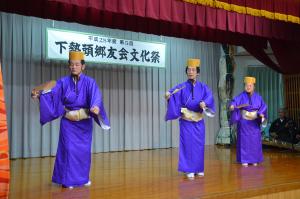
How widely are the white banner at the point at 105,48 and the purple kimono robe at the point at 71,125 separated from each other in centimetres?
313

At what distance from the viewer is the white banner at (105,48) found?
712 centimetres

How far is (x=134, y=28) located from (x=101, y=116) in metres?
2.60

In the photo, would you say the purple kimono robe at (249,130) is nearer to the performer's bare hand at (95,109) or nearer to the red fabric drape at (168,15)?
the red fabric drape at (168,15)

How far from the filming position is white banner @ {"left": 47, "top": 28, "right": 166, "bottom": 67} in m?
7.12

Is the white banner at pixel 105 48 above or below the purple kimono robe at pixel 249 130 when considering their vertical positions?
above

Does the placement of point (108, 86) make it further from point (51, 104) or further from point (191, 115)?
point (51, 104)

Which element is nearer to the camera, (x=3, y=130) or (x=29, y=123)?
(x=3, y=130)

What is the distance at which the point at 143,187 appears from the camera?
4113 millimetres

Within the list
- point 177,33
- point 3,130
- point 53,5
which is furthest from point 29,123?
point 3,130

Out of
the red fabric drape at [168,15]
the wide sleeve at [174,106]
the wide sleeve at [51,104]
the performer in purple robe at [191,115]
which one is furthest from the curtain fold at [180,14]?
the wide sleeve at [51,104]

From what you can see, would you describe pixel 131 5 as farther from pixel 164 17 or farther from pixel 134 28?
pixel 134 28

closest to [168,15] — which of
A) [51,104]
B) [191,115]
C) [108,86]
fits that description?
[191,115]

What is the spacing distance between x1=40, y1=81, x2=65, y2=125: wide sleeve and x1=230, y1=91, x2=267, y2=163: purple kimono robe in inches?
118

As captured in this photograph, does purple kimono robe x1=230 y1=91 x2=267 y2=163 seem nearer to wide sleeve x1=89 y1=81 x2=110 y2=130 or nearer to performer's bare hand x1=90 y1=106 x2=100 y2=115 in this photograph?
wide sleeve x1=89 y1=81 x2=110 y2=130
